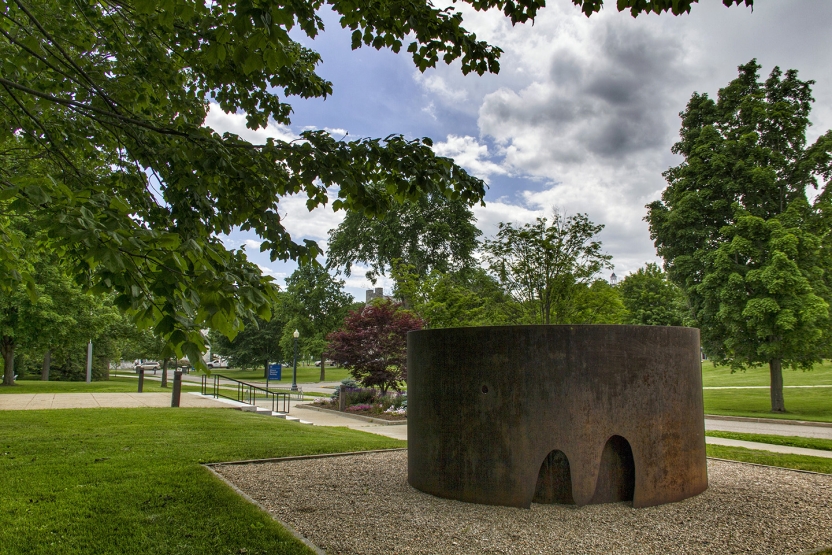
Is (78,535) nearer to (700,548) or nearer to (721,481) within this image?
(700,548)

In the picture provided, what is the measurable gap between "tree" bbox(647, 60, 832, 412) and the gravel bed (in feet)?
47.8

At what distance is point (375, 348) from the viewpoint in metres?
22.0

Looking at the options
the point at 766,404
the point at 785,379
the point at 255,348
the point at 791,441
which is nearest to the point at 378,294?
the point at 255,348

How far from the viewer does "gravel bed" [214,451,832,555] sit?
4.70m

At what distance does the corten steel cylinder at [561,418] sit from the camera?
18.7 feet

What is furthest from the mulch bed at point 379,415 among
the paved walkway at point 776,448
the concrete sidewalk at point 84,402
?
the paved walkway at point 776,448

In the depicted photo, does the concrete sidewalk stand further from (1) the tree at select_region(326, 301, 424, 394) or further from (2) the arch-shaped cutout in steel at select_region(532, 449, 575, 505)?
(2) the arch-shaped cutout in steel at select_region(532, 449, 575, 505)

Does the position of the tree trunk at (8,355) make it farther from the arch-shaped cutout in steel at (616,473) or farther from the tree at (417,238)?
the arch-shaped cutout in steel at (616,473)

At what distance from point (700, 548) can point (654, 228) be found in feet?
76.0

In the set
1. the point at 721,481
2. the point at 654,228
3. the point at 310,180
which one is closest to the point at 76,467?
the point at 310,180

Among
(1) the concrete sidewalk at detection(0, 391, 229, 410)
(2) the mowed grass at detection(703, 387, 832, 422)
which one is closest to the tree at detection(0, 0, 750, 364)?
(1) the concrete sidewalk at detection(0, 391, 229, 410)

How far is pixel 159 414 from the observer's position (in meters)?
13.9

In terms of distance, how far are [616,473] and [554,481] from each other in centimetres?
70

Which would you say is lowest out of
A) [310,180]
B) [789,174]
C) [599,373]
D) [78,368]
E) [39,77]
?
[78,368]
